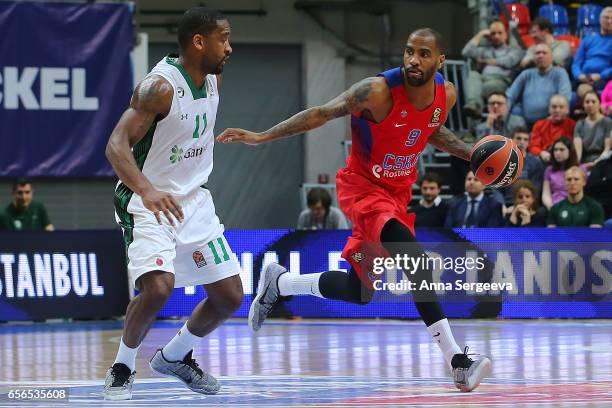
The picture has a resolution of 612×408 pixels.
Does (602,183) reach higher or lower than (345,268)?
higher

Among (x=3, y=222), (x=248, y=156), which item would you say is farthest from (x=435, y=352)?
(x=248, y=156)

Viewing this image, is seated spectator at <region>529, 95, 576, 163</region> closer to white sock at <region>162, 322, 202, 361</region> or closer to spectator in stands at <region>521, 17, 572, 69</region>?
spectator in stands at <region>521, 17, 572, 69</region>

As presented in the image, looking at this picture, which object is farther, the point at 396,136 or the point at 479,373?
the point at 396,136

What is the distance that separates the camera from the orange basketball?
830 centimetres

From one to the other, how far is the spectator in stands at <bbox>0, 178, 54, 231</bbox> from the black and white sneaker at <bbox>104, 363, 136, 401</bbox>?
8.61m

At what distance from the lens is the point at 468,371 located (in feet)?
24.4

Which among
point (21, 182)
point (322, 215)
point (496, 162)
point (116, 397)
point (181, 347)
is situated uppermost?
point (496, 162)

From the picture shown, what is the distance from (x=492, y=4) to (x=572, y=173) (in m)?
6.35

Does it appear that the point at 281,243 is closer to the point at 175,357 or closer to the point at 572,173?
the point at 572,173

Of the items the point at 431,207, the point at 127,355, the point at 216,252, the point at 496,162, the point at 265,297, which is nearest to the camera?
the point at 127,355

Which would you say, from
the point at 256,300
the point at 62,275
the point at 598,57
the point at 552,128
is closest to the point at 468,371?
the point at 256,300

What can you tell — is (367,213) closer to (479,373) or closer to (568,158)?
(479,373)

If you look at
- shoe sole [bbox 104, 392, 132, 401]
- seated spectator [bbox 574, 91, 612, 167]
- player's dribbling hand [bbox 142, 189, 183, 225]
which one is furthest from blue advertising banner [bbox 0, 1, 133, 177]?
player's dribbling hand [bbox 142, 189, 183, 225]

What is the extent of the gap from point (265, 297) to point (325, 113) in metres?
1.78
